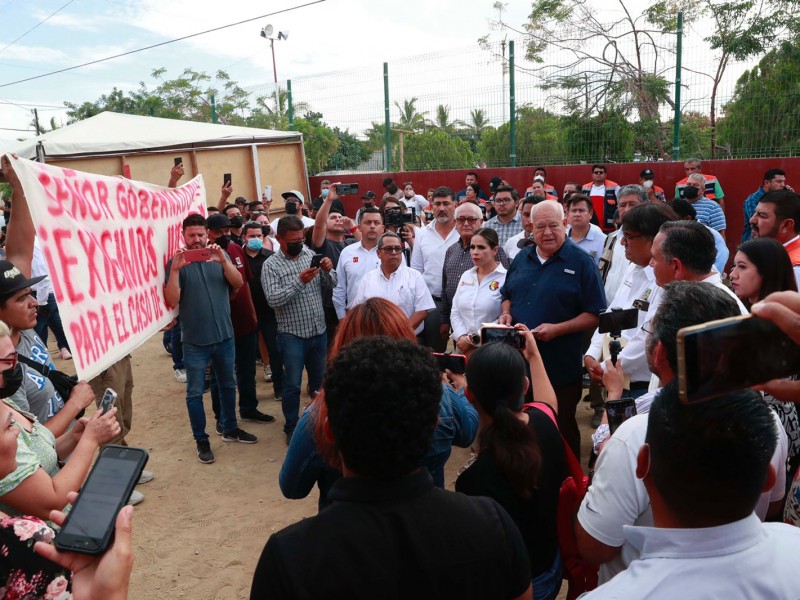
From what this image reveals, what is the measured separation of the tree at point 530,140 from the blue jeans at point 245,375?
307 inches

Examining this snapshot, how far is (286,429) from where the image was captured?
5.38 m

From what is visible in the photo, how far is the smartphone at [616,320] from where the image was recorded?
2879 millimetres

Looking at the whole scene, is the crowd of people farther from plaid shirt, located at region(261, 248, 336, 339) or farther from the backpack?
plaid shirt, located at region(261, 248, 336, 339)

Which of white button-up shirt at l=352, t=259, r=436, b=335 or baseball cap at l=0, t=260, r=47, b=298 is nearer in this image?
baseball cap at l=0, t=260, r=47, b=298

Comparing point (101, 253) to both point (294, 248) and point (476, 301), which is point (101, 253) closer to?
point (294, 248)

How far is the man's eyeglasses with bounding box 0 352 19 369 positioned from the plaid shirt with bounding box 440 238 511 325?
11.5ft

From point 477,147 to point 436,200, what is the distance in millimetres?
6822

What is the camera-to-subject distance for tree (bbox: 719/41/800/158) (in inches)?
348

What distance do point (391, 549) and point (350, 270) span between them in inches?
166

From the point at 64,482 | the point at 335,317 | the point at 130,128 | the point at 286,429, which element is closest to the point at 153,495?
the point at 286,429

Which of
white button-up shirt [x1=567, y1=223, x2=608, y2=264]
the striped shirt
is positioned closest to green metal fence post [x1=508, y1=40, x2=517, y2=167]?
the striped shirt

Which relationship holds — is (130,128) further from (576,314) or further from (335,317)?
(576,314)

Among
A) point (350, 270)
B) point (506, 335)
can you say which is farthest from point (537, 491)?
Answer: point (350, 270)

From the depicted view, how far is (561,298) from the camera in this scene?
3848 millimetres
